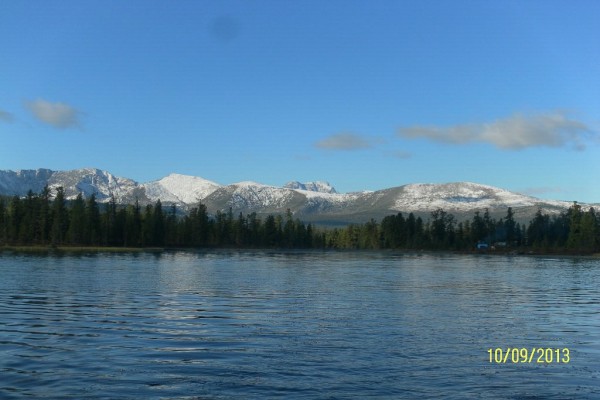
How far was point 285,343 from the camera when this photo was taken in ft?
110

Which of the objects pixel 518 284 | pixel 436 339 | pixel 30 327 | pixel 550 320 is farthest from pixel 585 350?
pixel 518 284

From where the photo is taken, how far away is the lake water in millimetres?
24609

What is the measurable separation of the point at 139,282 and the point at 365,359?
47670 millimetres

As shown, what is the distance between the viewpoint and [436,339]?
1399 inches

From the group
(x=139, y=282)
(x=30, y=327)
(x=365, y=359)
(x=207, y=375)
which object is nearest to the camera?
(x=207, y=375)

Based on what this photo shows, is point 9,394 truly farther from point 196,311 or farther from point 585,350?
point 585,350
